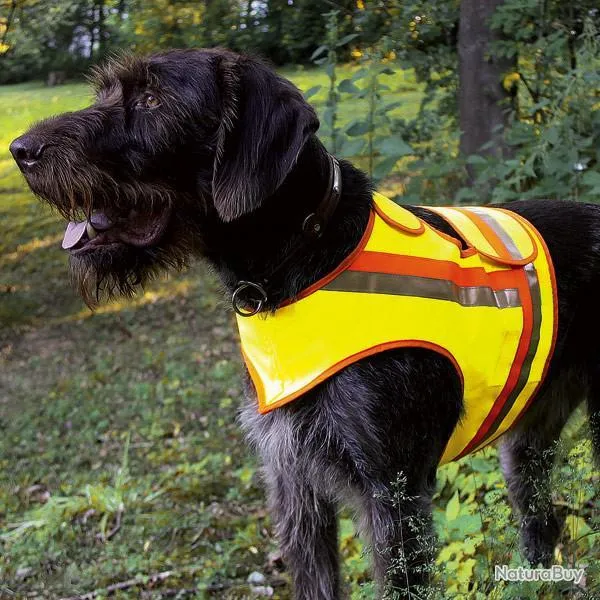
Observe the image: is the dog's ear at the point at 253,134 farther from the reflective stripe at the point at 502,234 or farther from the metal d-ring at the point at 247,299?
the reflective stripe at the point at 502,234

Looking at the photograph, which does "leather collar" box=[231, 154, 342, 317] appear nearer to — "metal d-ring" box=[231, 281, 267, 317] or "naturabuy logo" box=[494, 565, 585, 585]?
"metal d-ring" box=[231, 281, 267, 317]

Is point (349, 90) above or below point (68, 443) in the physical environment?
above

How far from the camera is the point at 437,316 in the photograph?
238cm

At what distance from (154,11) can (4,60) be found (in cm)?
369

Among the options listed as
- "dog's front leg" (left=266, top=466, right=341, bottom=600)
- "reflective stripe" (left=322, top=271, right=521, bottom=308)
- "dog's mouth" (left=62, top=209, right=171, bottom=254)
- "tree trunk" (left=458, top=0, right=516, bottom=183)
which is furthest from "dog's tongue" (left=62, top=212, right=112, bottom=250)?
"tree trunk" (left=458, top=0, right=516, bottom=183)

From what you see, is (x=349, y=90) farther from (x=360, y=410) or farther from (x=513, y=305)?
(x=360, y=410)

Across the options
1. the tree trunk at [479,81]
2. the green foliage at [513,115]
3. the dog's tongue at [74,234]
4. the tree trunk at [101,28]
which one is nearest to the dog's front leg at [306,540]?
the dog's tongue at [74,234]

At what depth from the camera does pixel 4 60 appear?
973 cm

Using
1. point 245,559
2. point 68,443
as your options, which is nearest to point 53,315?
point 68,443

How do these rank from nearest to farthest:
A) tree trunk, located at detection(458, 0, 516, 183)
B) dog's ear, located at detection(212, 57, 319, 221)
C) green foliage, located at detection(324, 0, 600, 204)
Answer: dog's ear, located at detection(212, 57, 319, 221)
green foliage, located at detection(324, 0, 600, 204)
tree trunk, located at detection(458, 0, 516, 183)

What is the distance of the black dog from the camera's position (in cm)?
230

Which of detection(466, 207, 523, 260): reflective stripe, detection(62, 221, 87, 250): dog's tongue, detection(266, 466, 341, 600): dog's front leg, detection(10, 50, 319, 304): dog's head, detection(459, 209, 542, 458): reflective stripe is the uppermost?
detection(10, 50, 319, 304): dog's head

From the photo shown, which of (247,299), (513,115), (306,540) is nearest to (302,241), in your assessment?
(247,299)

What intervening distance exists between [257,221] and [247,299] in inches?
10.4
